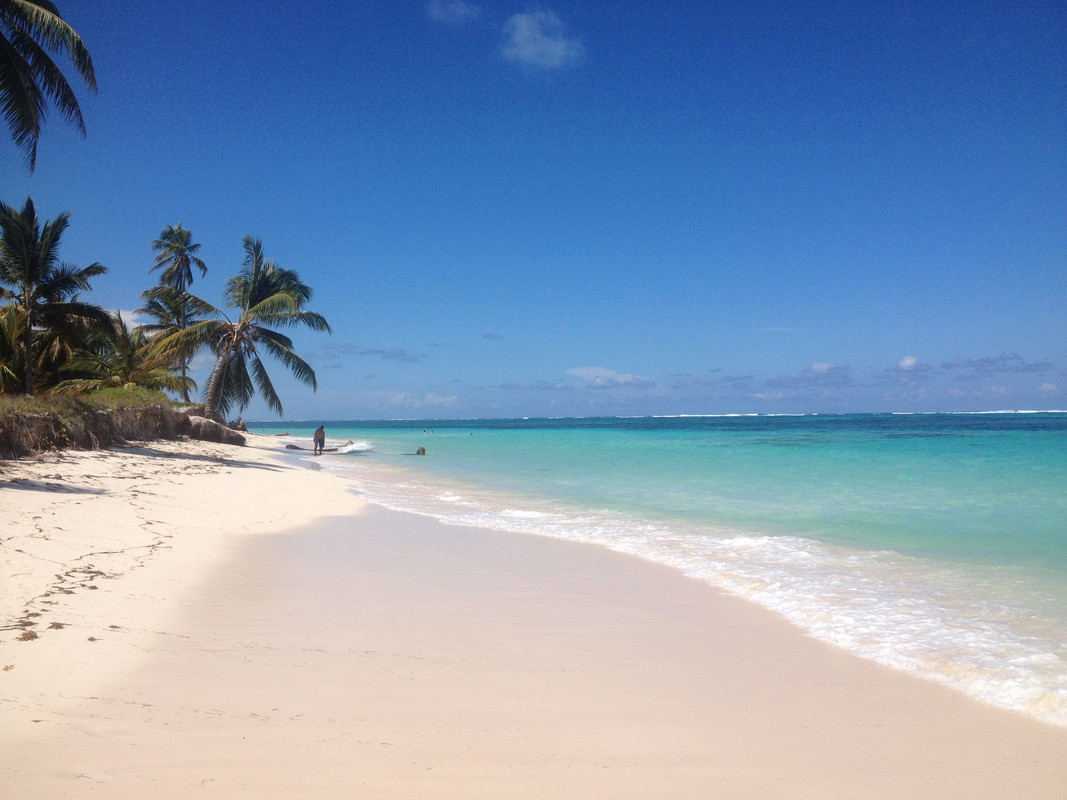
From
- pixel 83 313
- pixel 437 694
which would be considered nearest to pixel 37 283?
pixel 83 313

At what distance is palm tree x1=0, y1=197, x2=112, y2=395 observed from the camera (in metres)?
17.9

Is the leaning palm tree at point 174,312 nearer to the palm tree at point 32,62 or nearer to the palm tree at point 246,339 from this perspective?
the palm tree at point 246,339

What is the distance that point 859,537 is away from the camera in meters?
8.32

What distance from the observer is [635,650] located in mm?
4004

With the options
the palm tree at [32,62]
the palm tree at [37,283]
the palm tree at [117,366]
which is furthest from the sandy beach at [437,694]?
the palm tree at [117,366]

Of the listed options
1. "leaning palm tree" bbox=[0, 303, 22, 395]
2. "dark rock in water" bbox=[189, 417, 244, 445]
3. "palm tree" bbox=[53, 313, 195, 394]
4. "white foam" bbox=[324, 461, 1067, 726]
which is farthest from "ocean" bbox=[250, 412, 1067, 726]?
"palm tree" bbox=[53, 313, 195, 394]

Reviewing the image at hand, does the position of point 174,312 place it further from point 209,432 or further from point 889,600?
point 889,600

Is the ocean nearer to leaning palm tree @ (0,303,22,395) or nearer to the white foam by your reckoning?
the white foam

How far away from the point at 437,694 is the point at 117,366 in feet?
88.4

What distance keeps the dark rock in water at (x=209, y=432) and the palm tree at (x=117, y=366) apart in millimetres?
2681

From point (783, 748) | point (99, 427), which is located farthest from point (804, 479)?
point (99, 427)

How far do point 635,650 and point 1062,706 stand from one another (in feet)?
7.31

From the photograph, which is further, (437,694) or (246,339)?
(246,339)

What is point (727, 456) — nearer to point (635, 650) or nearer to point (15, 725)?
point (635, 650)
